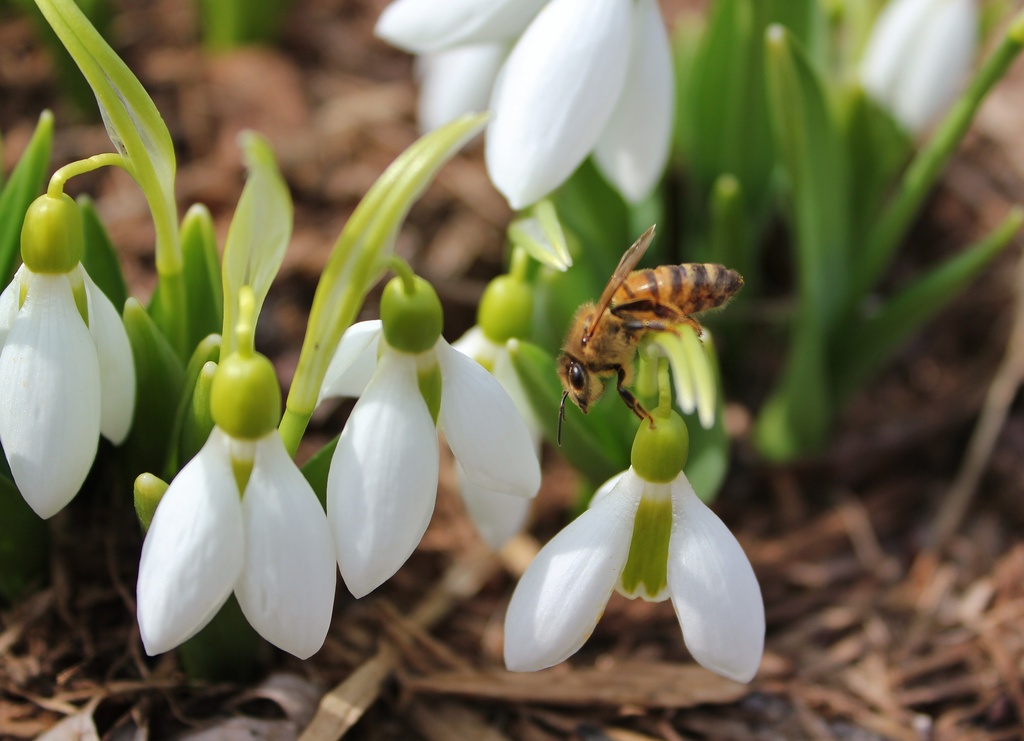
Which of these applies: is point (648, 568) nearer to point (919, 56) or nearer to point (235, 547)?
point (235, 547)

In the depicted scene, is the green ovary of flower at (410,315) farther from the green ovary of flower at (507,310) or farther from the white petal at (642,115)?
the white petal at (642,115)

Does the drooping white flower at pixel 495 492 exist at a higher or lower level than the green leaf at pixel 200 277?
lower

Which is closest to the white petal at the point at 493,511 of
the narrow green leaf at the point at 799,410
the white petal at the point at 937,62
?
the narrow green leaf at the point at 799,410

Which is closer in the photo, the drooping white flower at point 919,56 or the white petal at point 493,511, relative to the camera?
the white petal at point 493,511

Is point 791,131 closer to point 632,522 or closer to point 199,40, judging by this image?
point 632,522

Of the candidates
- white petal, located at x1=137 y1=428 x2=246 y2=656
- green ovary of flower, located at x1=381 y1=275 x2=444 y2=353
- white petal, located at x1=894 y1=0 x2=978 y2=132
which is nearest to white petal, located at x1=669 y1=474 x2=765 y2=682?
green ovary of flower, located at x1=381 y1=275 x2=444 y2=353

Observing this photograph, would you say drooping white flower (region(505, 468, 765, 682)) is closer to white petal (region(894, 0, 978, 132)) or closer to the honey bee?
the honey bee

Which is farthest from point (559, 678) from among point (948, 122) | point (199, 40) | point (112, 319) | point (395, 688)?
point (199, 40)
